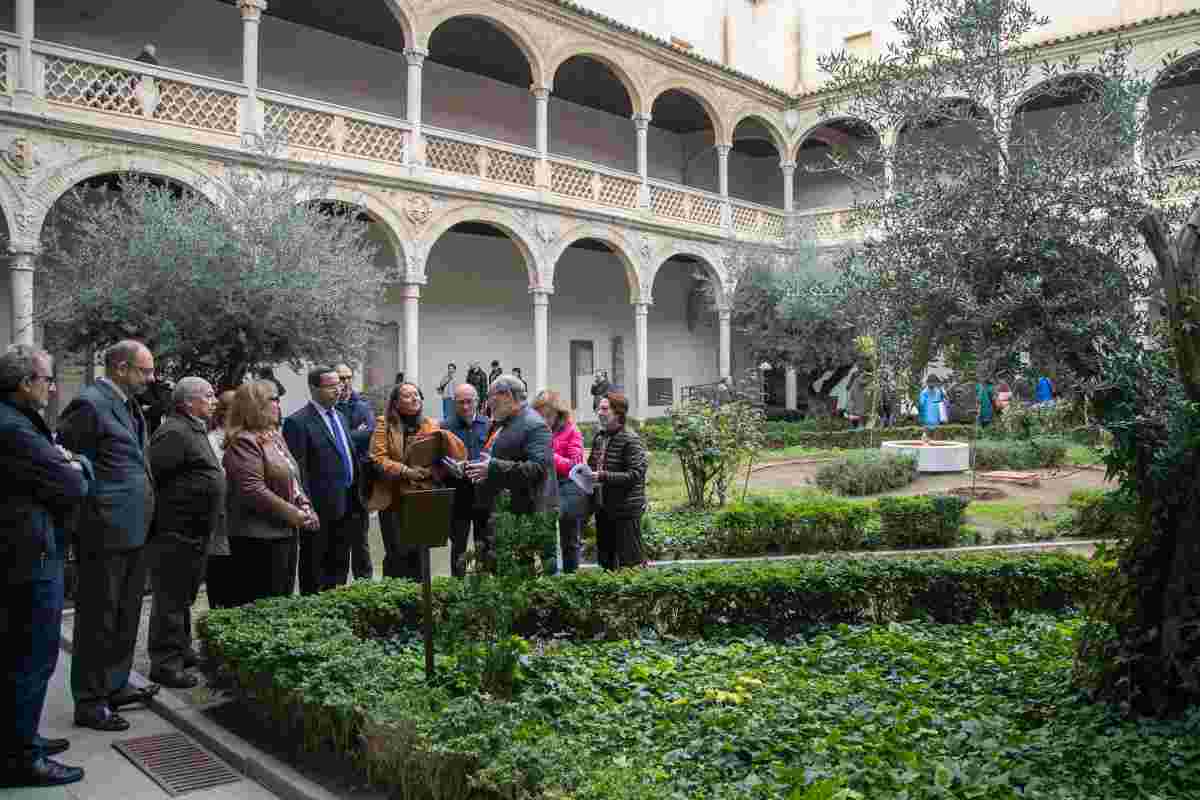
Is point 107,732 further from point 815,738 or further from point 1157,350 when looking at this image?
point 1157,350

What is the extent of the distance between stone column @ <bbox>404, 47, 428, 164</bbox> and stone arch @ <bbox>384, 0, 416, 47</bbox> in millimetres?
202

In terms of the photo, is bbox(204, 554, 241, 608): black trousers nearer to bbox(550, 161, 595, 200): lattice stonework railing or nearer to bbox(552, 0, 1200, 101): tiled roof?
bbox(550, 161, 595, 200): lattice stonework railing

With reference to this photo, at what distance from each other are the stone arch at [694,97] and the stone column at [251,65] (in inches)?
340

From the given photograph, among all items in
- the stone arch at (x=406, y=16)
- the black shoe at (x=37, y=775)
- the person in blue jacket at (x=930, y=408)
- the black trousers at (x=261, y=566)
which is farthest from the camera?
the person in blue jacket at (x=930, y=408)

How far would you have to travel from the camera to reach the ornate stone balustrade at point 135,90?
Result: 11.6m

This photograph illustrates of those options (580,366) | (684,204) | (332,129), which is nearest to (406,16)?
(332,129)

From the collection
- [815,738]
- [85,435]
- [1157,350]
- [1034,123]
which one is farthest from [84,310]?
[1034,123]

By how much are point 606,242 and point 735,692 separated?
16.2m

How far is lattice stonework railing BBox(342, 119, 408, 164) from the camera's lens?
48.0ft

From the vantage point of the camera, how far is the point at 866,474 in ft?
39.9

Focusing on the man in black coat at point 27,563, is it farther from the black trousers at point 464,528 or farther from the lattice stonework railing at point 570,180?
the lattice stonework railing at point 570,180

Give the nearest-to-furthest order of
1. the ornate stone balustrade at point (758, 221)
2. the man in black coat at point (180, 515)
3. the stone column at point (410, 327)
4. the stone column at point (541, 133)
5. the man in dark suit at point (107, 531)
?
the man in dark suit at point (107, 531)
the man in black coat at point (180, 515)
the stone column at point (410, 327)
the stone column at point (541, 133)
the ornate stone balustrade at point (758, 221)

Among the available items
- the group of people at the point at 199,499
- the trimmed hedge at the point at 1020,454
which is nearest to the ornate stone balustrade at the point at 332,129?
the group of people at the point at 199,499

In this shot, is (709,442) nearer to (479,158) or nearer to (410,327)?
(410,327)
